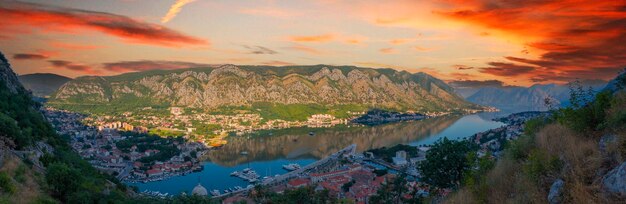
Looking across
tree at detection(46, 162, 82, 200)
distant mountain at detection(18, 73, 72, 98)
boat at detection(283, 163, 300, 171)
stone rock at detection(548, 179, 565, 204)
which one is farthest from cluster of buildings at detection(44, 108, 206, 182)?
distant mountain at detection(18, 73, 72, 98)

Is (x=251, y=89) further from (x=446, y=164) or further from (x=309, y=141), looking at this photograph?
(x=446, y=164)

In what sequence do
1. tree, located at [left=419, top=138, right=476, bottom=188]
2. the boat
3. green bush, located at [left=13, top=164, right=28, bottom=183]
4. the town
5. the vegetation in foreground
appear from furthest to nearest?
the boat
the town
green bush, located at [left=13, top=164, right=28, bottom=183]
tree, located at [left=419, top=138, right=476, bottom=188]
the vegetation in foreground

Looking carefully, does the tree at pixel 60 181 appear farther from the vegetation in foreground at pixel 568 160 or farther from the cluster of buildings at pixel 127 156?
the cluster of buildings at pixel 127 156

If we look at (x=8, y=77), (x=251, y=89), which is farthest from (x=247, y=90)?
(x=8, y=77)

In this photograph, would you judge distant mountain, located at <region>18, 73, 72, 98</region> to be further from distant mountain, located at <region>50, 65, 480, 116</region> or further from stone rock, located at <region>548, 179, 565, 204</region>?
stone rock, located at <region>548, 179, 565, 204</region>

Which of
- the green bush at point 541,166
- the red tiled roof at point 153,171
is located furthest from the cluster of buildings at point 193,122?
the green bush at point 541,166

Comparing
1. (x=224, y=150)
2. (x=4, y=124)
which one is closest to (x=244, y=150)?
(x=224, y=150)

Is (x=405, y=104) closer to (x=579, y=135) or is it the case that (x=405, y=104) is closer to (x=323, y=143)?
(x=323, y=143)
